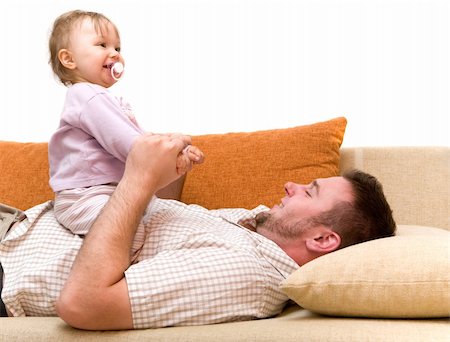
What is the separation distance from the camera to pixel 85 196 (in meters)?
1.79

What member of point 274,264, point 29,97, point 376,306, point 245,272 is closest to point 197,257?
point 245,272

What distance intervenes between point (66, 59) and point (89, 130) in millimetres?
320

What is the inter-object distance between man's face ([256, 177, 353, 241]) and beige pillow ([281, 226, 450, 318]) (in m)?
0.32

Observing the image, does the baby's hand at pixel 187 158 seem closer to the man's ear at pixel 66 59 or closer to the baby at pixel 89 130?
the baby at pixel 89 130

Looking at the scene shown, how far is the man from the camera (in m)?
1.44

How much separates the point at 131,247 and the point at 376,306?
1.94 ft

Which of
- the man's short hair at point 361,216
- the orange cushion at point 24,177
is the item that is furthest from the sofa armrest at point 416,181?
the orange cushion at point 24,177

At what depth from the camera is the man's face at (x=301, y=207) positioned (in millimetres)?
1781

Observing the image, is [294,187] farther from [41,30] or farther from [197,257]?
[41,30]

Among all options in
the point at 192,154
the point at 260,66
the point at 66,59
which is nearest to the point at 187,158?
the point at 192,154

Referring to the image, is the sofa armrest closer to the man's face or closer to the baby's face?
the man's face

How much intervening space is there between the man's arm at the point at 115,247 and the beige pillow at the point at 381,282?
358 mm

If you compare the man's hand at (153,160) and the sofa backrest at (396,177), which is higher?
the man's hand at (153,160)

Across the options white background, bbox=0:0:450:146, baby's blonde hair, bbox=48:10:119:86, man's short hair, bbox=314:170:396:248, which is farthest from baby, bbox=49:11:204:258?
white background, bbox=0:0:450:146
